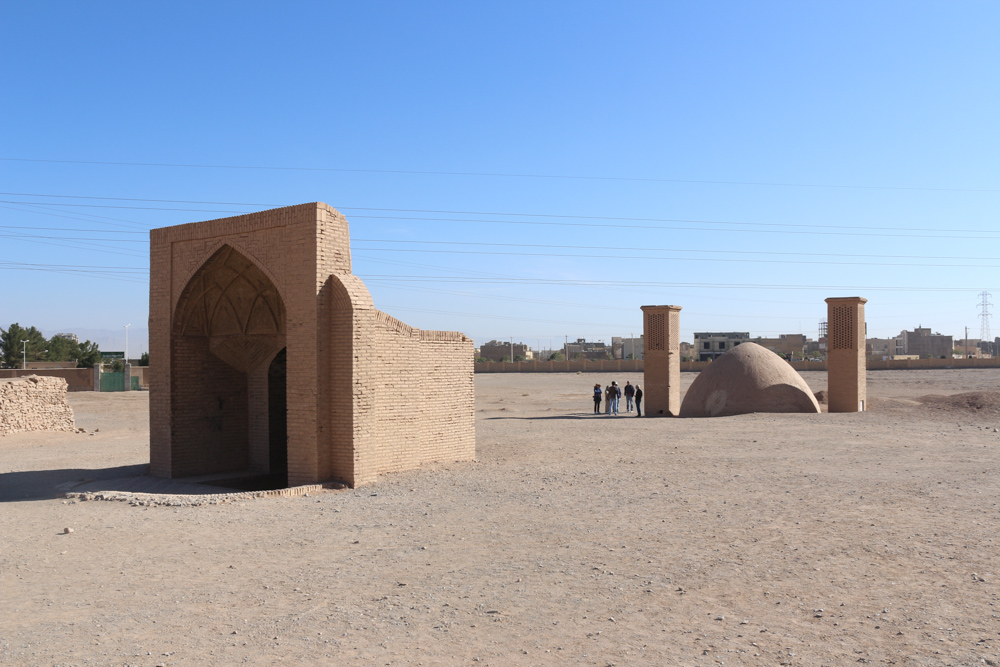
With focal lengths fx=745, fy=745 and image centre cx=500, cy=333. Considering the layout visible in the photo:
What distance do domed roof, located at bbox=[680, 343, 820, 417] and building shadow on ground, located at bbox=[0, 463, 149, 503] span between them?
658 inches

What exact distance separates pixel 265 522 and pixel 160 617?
3.37 meters

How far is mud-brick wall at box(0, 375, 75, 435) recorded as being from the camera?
61.3ft

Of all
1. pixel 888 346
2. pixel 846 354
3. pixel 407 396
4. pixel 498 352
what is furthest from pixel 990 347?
pixel 407 396

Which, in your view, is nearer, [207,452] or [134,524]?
[134,524]

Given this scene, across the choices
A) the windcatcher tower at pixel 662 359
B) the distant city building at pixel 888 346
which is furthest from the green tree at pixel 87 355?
the distant city building at pixel 888 346

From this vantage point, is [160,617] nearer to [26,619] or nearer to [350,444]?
[26,619]

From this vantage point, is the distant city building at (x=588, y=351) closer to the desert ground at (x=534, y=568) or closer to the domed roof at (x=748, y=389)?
the domed roof at (x=748, y=389)

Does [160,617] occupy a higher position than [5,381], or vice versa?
[5,381]

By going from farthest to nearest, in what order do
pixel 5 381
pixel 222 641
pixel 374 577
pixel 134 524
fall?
pixel 5 381, pixel 134 524, pixel 374 577, pixel 222 641

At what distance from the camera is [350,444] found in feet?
36.4

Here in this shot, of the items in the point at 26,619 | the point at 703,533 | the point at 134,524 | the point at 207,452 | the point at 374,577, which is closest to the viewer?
the point at 26,619

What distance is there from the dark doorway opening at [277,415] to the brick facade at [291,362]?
0.03 metres

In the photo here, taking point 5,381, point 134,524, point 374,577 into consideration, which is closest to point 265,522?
point 134,524

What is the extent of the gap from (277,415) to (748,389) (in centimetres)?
1505
